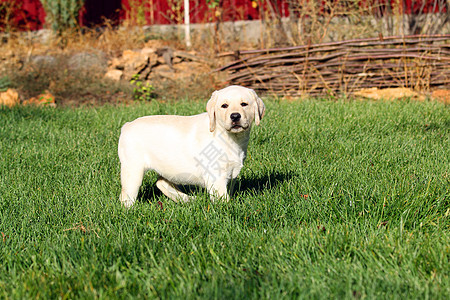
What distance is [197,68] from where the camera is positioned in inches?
404

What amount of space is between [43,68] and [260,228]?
8.72m

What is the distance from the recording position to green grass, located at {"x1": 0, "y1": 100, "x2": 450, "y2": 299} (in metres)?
2.12

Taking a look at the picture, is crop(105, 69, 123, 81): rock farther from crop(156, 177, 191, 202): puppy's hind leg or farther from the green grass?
crop(156, 177, 191, 202): puppy's hind leg

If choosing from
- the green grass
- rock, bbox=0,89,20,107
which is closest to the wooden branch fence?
the green grass

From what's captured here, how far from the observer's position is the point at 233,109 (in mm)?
3051

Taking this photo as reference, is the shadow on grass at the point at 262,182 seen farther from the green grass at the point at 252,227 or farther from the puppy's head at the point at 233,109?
the puppy's head at the point at 233,109

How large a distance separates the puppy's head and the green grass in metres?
0.57

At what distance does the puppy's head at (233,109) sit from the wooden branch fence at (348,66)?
5085mm

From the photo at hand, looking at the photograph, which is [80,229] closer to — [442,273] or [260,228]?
[260,228]

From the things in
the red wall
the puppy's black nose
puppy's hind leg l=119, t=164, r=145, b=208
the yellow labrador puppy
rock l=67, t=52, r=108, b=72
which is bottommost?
puppy's hind leg l=119, t=164, r=145, b=208

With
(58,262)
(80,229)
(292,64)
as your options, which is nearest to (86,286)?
(58,262)

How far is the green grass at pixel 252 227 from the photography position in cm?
212

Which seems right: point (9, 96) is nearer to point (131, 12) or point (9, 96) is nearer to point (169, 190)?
point (131, 12)

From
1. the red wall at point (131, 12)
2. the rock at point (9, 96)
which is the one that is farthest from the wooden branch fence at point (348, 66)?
the red wall at point (131, 12)
